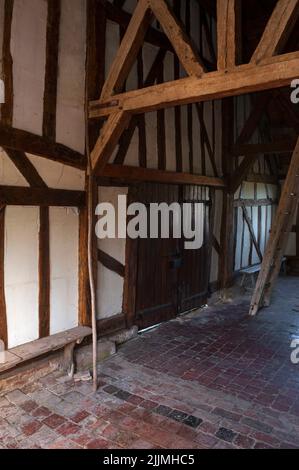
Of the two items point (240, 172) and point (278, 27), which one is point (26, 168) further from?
point (240, 172)

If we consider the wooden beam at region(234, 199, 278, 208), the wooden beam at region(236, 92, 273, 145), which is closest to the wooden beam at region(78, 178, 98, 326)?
the wooden beam at region(236, 92, 273, 145)

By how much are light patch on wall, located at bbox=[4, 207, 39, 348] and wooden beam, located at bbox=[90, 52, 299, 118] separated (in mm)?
1416

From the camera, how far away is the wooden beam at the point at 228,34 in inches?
Answer: 108

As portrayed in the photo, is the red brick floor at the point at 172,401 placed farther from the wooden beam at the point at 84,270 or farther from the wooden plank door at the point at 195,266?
the wooden plank door at the point at 195,266

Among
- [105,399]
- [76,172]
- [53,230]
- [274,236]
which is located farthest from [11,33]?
[274,236]

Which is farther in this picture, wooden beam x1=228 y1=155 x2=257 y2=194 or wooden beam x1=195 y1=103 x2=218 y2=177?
wooden beam x1=228 y1=155 x2=257 y2=194

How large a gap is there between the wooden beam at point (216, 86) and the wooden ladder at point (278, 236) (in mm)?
3013

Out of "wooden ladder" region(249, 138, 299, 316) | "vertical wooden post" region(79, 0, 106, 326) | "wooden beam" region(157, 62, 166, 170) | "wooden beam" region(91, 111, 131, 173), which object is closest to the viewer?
"wooden beam" region(91, 111, 131, 173)

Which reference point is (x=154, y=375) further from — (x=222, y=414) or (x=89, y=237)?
(x=89, y=237)

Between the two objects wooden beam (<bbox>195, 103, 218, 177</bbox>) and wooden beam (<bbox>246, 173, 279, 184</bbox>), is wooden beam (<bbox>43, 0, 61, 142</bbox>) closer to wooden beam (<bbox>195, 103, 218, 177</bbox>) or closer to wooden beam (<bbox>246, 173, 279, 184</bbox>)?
wooden beam (<bbox>195, 103, 218, 177</bbox>)

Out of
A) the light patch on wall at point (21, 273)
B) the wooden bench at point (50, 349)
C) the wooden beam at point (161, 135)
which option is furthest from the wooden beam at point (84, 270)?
the wooden beam at point (161, 135)

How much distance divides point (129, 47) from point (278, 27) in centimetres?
145

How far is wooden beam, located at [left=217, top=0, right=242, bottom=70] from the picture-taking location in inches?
108

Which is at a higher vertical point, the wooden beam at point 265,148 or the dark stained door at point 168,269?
the wooden beam at point 265,148
